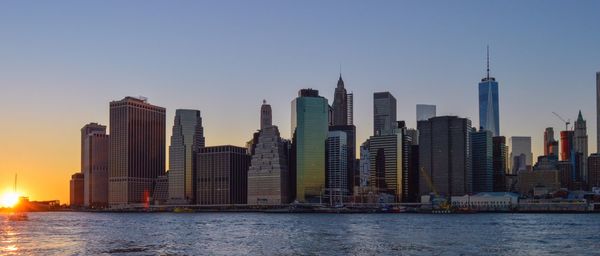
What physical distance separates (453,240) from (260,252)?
30.1 meters

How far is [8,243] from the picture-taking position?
9375 centimetres

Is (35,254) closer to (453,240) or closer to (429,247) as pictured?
(429,247)

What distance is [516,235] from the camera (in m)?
113

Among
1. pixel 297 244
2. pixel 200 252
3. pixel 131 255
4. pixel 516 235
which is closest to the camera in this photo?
pixel 131 255

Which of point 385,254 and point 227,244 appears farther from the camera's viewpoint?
point 227,244

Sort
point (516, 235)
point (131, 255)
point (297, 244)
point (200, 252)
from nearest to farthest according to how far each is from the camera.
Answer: point (131, 255), point (200, 252), point (297, 244), point (516, 235)

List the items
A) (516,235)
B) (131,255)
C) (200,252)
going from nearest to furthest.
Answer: (131,255), (200,252), (516,235)

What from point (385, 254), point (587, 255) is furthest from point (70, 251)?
point (587, 255)

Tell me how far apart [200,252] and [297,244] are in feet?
52.3

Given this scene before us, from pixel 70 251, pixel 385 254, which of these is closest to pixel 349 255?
pixel 385 254

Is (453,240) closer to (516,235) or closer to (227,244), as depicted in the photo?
(516,235)

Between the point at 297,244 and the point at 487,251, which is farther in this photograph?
the point at 297,244

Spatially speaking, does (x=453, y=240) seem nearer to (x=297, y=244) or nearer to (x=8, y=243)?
(x=297, y=244)

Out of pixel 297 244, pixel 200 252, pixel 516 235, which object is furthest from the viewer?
pixel 516 235
